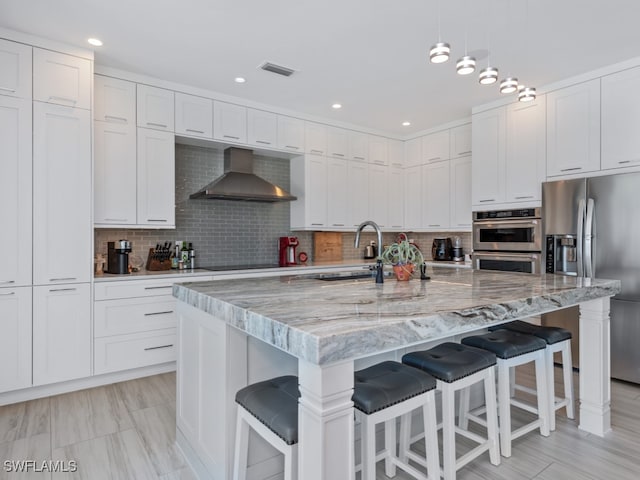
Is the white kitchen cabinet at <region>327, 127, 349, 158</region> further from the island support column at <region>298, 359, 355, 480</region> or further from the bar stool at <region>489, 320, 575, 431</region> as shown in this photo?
the island support column at <region>298, 359, 355, 480</region>

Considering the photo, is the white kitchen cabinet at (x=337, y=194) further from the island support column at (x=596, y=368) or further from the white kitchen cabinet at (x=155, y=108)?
the island support column at (x=596, y=368)

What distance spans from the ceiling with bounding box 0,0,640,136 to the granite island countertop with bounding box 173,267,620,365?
69.8 inches

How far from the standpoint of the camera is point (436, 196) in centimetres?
517

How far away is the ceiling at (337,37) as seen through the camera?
96.3 inches

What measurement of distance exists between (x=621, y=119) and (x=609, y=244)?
107 cm

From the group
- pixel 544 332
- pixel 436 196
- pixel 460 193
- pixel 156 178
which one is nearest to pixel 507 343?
pixel 544 332

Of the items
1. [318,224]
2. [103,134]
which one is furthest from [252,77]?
[318,224]

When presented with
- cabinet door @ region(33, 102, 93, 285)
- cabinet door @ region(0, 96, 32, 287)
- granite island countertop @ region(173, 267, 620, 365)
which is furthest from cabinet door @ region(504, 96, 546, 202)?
cabinet door @ region(0, 96, 32, 287)

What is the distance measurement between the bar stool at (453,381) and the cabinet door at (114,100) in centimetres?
319

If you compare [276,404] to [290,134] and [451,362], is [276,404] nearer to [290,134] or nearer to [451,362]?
[451,362]

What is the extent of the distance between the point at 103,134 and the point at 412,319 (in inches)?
129

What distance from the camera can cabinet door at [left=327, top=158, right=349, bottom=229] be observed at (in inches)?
191

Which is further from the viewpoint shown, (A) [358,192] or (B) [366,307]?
(A) [358,192]

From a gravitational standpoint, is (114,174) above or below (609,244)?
above
